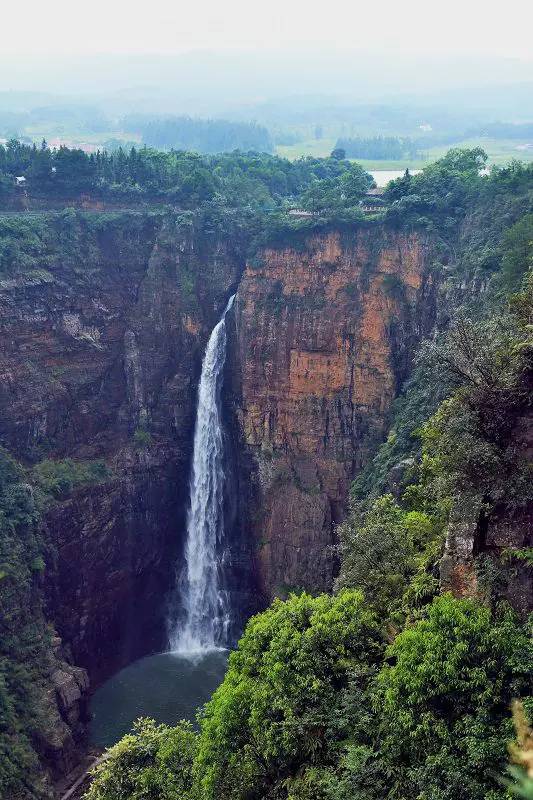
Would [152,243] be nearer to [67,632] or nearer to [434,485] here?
[67,632]

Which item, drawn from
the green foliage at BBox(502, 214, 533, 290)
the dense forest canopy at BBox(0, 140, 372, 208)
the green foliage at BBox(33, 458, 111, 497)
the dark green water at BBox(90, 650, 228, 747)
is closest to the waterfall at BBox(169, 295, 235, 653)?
the dark green water at BBox(90, 650, 228, 747)

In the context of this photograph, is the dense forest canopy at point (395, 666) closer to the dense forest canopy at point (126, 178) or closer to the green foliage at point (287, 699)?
the green foliage at point (287, 699)

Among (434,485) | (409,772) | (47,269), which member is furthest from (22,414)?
(409,772)

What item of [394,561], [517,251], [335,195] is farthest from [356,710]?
[335,195]

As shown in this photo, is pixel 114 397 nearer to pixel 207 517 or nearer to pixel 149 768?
pixel 207 517

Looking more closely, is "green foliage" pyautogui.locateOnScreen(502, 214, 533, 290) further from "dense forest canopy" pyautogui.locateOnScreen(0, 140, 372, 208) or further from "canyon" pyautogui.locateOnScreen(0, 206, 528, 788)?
"dense forest canopy" pyautogui.locateOnScreen(0, 140, 372, 208)
